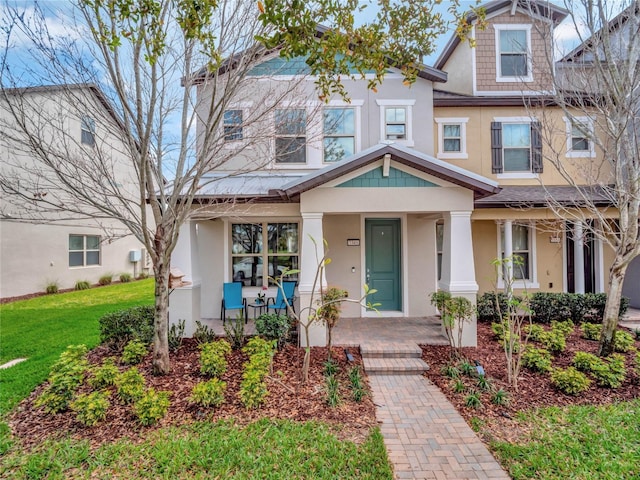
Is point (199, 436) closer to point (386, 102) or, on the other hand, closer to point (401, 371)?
point (401, 371)

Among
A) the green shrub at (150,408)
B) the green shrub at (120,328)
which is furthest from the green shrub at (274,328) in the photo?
the green shrub at (150,408)

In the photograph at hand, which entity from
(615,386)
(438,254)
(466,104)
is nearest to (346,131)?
(466,104)

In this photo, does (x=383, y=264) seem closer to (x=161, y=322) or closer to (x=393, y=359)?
(x=393, y=359)

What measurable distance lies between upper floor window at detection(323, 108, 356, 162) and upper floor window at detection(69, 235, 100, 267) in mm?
12364

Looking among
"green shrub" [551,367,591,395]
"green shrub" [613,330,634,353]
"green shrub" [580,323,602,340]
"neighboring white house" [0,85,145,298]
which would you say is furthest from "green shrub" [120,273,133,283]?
"green shrub" [613,330,634,353]

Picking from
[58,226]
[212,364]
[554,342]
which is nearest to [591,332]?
[554,342]

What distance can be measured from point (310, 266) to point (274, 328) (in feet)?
4.91

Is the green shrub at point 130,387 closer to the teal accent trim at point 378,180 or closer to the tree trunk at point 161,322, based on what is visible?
the tree trunk at point 161,322

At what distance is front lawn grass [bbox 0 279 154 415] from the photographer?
224 inches

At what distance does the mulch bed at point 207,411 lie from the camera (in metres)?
4.20

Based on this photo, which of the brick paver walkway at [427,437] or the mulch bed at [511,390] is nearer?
the brick paver walkway at [427,437]

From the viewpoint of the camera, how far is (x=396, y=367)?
6.06 m

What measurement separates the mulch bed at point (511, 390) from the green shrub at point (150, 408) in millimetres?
4155

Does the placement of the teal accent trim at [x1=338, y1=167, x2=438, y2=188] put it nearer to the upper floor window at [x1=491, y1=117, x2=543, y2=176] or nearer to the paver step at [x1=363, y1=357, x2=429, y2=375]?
the paver step at [x1=363, y1=357, x2=429, y2=375]
